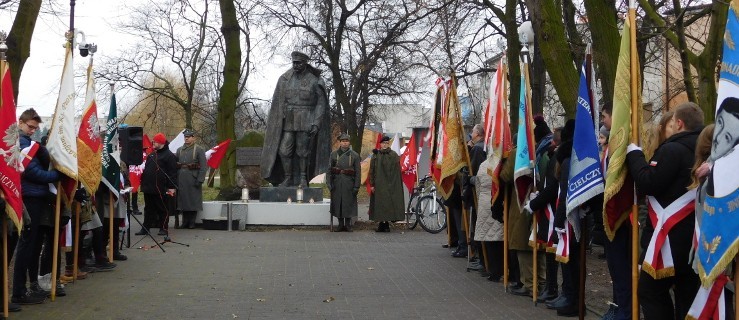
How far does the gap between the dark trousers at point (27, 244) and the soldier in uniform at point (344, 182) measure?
34.3ft

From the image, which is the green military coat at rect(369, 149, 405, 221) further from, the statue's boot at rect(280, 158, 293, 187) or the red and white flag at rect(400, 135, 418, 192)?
the red and white flag at rect(400, 135, 418, 192)

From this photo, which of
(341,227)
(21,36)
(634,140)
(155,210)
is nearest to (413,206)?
(341,227)

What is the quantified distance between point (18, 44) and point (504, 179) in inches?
339

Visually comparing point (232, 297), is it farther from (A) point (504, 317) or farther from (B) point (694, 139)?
(B) point (694, 139)

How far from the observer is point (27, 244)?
31.2 ft

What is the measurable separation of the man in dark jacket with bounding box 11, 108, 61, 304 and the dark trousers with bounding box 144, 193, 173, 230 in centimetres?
831

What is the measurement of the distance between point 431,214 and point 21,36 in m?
9.22

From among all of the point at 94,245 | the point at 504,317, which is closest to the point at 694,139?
the point at 504,317

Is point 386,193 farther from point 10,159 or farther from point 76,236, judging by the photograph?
point 10,159

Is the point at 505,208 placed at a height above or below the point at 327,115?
below

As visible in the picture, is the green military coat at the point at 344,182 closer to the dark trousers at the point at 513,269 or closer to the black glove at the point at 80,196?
the dark trousers at the point at 513,269

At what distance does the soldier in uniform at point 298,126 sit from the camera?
21.1 m

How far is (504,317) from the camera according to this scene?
905cm

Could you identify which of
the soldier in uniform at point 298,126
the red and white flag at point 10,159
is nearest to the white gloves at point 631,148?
the red and white flag at point 10,159
